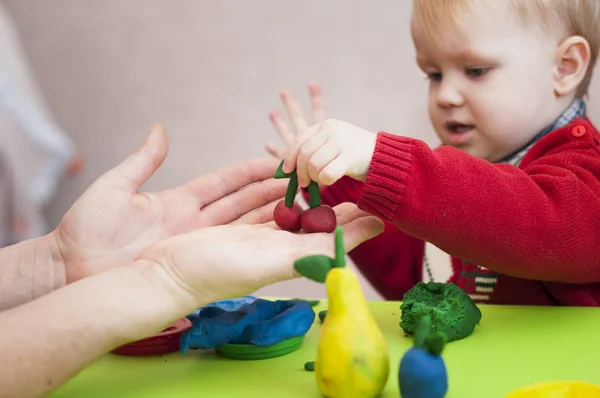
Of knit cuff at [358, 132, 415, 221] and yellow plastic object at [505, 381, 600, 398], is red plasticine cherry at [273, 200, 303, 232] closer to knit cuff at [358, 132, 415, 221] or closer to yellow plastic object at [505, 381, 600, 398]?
knit cuff at [358, 132, 415, 221]

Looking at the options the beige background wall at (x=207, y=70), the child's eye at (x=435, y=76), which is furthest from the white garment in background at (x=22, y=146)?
the child's eye at (x=435, y=76)

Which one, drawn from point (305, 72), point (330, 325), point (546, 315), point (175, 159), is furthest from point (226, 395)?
point (175, 159)

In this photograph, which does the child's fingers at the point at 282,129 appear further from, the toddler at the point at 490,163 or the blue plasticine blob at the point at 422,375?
the blue plasticine blob at the point at 422,375

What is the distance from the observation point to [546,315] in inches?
27.2

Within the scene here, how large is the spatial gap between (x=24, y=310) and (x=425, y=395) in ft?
1.04

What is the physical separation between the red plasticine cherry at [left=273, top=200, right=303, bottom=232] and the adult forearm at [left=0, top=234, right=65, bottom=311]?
253mm

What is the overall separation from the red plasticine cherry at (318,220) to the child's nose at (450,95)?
37 centimetres

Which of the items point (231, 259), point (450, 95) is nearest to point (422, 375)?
point (231, 259)

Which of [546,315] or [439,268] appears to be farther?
[439,268]

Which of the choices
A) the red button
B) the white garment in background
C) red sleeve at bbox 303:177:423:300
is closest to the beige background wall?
the white garment in background

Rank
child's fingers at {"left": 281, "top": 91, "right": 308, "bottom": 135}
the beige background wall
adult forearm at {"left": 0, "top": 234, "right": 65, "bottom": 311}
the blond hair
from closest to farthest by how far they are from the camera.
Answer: adult forearm at {"left": 0, "top": 234, "right": 65, "bottom": 311} → the blond hair → child's fingers at {"left": 281, "top": 91, "right": 308, "bottom": 135} → the beige background wall

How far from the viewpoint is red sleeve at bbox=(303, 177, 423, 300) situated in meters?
1.07

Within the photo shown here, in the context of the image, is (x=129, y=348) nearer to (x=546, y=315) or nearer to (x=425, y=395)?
(x=425, y=395)

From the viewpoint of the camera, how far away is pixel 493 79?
2.91 feet
